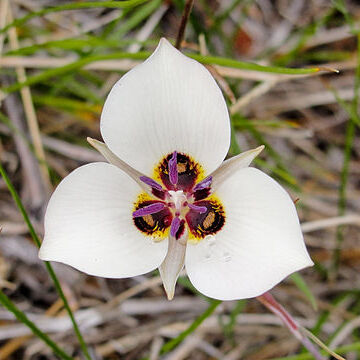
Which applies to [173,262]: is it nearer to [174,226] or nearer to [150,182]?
[174,226]

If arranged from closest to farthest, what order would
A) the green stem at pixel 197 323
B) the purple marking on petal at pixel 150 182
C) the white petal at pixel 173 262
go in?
the white petal at pixel 173 262 < the purple marking on petal at pixel 150 182 < the green stem at pixel 197 323

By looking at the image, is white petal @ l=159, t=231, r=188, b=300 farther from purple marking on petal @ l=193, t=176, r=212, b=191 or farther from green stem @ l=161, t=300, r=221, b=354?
green stem @ l=161, t=300, r=221, b=354

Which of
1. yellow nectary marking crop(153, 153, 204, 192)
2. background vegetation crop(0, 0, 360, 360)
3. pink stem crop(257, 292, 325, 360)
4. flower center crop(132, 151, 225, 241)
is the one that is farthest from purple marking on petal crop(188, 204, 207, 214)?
background vegetation crop(0, 0, 360, 360)

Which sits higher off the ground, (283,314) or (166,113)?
(166,113)

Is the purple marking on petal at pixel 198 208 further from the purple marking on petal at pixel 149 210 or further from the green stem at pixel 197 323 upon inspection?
the green stem at pixel 197 323

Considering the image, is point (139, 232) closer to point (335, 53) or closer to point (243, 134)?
point (243, 134)

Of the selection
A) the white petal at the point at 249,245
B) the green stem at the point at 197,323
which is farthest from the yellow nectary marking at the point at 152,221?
the green stem at the point at 197,323

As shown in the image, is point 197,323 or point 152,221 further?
point 197,323

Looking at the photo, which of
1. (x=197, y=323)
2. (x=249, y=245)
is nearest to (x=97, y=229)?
(x=249, y=245)
